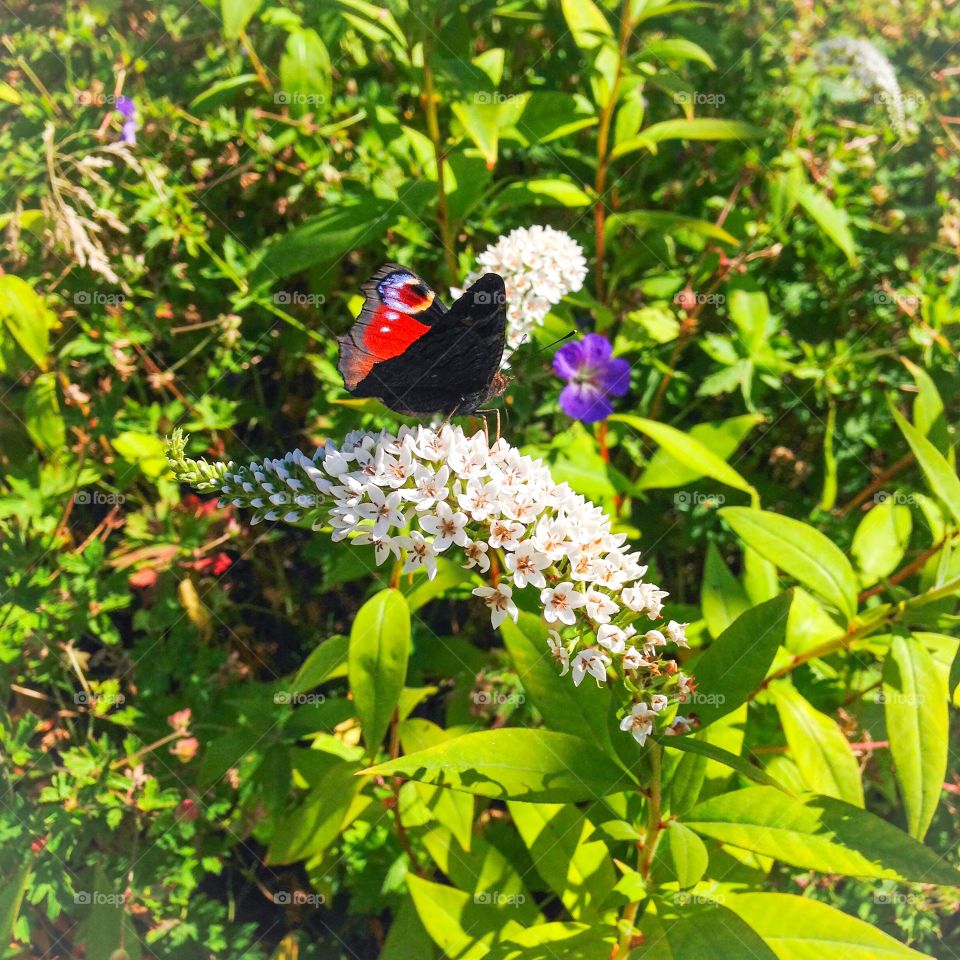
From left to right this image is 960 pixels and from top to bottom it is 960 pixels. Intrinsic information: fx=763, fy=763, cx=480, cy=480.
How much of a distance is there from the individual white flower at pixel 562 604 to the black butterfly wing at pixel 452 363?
575mm

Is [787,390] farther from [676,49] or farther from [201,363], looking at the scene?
[201,363]

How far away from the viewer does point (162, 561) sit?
3.32m

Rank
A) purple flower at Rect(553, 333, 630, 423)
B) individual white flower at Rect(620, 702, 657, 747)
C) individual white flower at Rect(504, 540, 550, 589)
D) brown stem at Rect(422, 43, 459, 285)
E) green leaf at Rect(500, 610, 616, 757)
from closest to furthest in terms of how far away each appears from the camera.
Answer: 1. individual white flower at Rect(620, 702, 657, 747)
2. individual white flower at Rect(504, 540, 550, 589)
3. green leaf at Rect(500, 610, 616, 757)
4. brown stem at Rect(422, 43, 459, 285)
5. purple flower at Rect(553, 333, 630, 423)

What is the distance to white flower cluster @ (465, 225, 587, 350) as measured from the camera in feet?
8.87

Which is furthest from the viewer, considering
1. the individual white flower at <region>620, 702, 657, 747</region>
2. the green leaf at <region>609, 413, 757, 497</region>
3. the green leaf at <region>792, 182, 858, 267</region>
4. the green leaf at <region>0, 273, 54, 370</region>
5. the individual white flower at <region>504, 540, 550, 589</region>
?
the green leaf at <region>0, 273, 54, 370</region>

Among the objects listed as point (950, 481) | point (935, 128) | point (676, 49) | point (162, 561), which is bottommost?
point (162, 561)

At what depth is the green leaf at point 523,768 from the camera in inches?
76.0

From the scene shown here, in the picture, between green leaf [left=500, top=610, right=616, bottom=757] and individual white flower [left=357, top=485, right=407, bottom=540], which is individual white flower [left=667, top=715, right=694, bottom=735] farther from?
individual white flower [left=357, top=485, right=407, bottom=540]

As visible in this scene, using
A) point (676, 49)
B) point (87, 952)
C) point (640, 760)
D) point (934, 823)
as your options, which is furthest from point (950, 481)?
point (87, 952)

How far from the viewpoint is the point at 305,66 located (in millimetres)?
3311

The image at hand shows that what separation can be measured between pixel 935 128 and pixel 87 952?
18.0 feet

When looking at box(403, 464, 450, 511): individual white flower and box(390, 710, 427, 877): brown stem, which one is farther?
box(390, 710, 427, 877): brown stem

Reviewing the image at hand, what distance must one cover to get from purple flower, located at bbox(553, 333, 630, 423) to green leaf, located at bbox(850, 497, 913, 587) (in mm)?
1067

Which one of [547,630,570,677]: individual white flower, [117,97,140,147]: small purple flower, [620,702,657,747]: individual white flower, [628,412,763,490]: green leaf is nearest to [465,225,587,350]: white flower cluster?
[628,412,763,490]: green leaf
